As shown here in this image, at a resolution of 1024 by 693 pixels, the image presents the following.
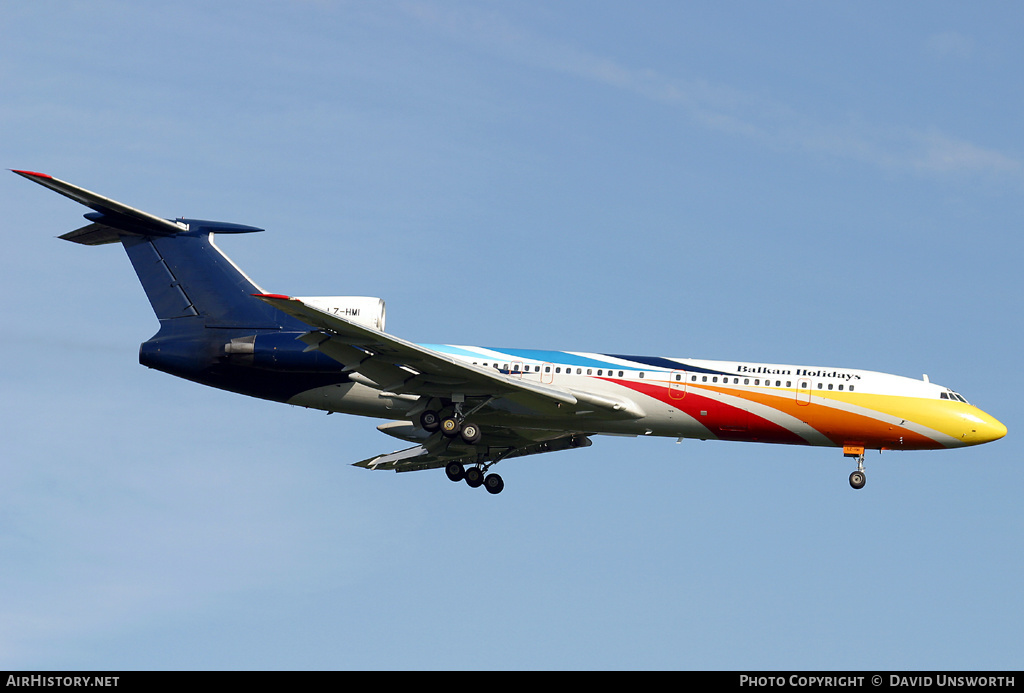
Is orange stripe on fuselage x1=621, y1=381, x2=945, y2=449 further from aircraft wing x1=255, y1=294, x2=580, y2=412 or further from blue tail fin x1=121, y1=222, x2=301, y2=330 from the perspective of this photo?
blue tail fin x1=121, y1=222, x2=301, y2=330

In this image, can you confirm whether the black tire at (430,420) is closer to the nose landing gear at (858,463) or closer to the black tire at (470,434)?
the black tire at (470,434)

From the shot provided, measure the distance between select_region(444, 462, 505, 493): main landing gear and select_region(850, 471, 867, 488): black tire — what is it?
11532mm

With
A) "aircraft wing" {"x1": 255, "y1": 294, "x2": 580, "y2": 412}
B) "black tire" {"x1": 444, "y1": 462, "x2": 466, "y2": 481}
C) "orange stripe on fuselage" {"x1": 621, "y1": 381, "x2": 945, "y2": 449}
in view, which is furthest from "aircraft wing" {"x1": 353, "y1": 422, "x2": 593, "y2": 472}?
"orange stripe on fuselage" {"x1": 621, "y1": 381, "x2": 945, "y2": 449}

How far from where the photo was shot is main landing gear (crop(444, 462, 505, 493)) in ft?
135

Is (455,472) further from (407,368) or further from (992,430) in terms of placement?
(992,430)

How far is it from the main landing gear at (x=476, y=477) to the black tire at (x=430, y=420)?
421 centimetres

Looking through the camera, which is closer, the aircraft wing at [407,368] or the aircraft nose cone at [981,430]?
the aircraft wing at [407,368]

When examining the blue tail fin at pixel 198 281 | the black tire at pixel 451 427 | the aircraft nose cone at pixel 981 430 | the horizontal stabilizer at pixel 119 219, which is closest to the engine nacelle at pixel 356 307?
the blue tail fin at pixel 198 281

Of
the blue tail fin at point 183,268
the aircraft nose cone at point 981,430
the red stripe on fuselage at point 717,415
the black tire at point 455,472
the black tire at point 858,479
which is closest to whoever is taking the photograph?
the aircraft nose cone at point 981,430

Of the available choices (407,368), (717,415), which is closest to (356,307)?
(407,368)

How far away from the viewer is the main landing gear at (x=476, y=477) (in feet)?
135

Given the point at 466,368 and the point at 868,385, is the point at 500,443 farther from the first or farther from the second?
the point at 868,385
